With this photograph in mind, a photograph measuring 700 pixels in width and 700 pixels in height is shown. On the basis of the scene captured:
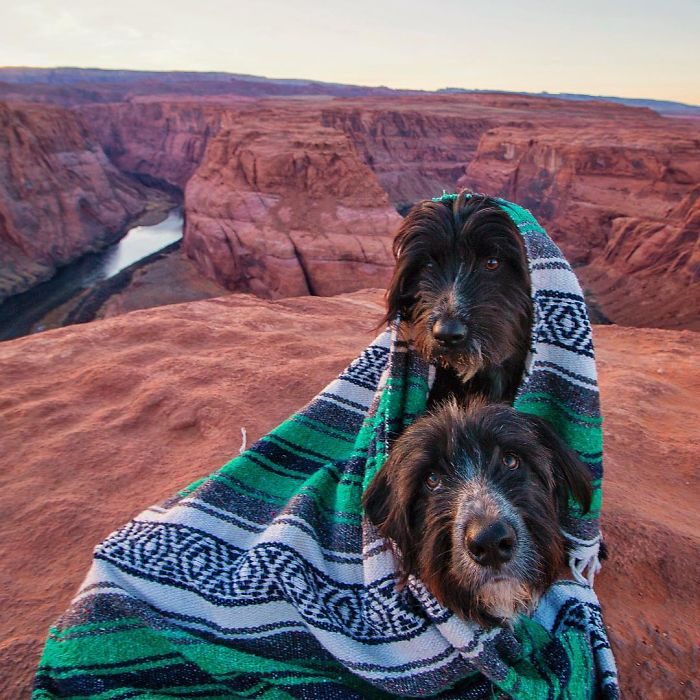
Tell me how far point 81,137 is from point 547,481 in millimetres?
58697

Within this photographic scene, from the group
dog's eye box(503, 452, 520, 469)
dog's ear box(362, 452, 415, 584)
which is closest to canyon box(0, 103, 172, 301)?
dog's ear box(362, 452, 415, 584)

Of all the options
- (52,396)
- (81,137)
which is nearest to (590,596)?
(52,396)

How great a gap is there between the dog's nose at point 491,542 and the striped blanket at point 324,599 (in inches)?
15.9

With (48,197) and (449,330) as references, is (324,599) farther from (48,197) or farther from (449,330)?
(48,197)

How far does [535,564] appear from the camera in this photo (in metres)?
1.65

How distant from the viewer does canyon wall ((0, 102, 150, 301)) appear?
3438cm

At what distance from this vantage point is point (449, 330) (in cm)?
218

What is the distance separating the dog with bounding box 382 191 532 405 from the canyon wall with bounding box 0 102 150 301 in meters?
34.0

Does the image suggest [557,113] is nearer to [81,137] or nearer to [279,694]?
[81,137]

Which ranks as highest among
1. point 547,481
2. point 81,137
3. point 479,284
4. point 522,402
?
point 479,284

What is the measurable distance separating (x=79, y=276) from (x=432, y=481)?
126 feet

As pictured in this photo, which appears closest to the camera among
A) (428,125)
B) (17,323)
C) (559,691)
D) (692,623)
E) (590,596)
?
(559,691)

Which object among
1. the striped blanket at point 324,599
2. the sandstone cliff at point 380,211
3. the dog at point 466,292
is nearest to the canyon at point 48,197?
the sandstone cliff at point 380,211

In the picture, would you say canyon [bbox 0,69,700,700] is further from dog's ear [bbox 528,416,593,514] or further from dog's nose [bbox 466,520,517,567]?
dog's nose [bbox 466,520,517,567]
